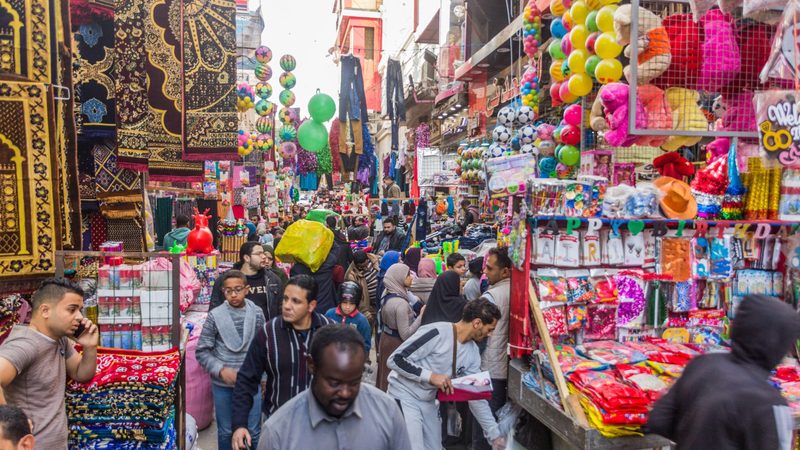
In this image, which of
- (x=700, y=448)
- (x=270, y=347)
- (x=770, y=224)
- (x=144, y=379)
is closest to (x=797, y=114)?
(x=770, y=224)

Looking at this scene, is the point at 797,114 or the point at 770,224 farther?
the point at 770,224

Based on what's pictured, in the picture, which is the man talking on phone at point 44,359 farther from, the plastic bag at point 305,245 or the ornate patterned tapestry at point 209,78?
the ornate patterned tapestry at point 209,78

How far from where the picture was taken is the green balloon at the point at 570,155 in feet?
23.3

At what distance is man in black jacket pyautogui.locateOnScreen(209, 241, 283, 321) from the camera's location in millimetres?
6055

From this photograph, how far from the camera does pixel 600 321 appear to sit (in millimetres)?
5172

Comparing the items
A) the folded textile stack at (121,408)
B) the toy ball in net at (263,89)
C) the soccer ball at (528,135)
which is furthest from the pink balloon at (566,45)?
the toy ball in net at (263,89)

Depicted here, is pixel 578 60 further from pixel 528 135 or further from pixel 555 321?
pixel 555 321

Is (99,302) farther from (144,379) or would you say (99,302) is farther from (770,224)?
(770,224)

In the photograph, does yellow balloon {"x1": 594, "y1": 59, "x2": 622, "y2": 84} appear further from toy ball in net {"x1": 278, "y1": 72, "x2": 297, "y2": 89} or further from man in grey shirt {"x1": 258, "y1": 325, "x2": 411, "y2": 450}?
toy ball in net {"x1": 278, "y1": 72, "x2": 297, "y2": 89}

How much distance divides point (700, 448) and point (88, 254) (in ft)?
12.0

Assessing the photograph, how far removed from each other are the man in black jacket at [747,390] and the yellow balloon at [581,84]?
3.89m

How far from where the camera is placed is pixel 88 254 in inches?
166

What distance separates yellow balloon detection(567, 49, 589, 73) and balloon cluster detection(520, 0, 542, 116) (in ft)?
9.20

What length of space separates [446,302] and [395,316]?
20.9 inches
